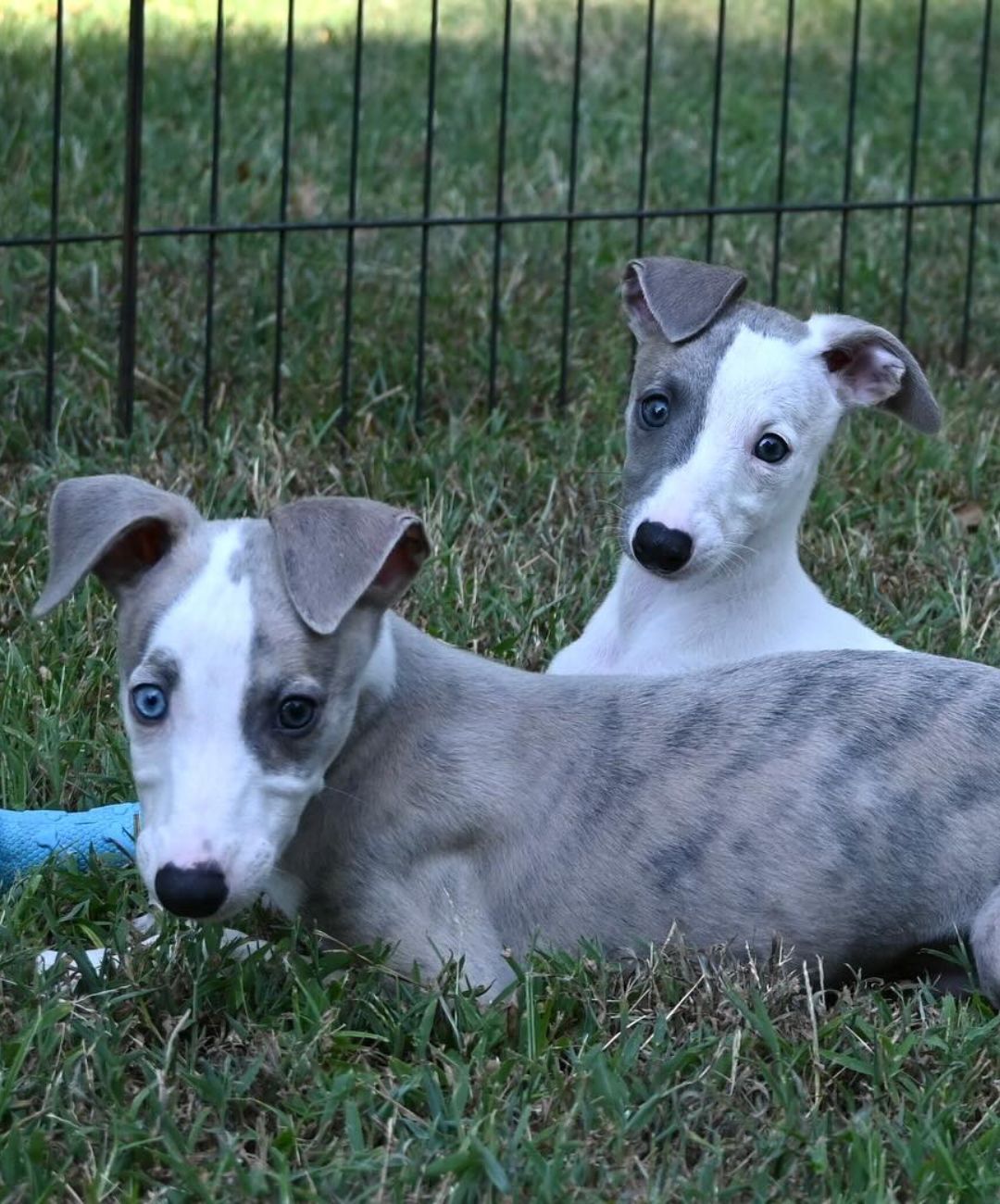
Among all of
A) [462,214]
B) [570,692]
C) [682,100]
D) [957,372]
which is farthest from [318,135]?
[570,692]

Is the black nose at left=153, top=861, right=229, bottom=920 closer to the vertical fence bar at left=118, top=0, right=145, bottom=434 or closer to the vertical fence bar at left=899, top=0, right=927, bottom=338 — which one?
the vertical fence bar at left=118, top=0, right=145, bottom=434

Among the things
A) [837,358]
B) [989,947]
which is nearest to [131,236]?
[837,358]

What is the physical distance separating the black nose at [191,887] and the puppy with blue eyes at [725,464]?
1.55 metres

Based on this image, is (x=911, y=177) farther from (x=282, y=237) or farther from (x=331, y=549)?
(x=331, y=549)

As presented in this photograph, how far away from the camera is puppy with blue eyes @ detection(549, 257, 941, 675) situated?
4.50 m

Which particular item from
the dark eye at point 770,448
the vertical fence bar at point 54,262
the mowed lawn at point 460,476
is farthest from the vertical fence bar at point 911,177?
the vertical fence bar at point 54,262

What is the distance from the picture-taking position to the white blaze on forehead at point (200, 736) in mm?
3184

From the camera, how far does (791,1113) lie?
10.6ft

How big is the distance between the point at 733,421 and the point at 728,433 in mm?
36

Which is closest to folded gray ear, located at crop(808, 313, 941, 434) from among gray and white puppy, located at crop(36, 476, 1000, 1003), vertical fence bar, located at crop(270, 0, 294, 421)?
gray and white puppy, located at crop(36, 476, 1000, 1003)

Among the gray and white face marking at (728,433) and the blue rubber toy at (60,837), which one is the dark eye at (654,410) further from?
the blue rubber toy at (60,837)

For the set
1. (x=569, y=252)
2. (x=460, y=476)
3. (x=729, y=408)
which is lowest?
(x=460, y=476)

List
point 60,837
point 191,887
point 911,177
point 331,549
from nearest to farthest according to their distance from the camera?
1. point 191,887
2. point 331,549
3. point 60,837
4. point 911,177

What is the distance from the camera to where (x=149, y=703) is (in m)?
3.33
